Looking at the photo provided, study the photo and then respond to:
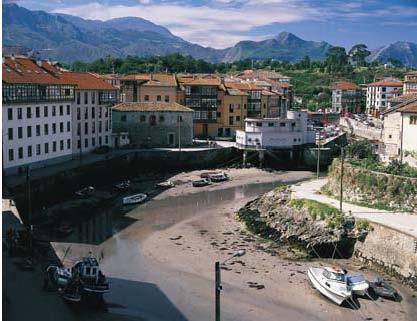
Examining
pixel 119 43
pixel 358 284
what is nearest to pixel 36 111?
pixel 358 284

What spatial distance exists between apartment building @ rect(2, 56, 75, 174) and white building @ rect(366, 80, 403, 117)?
156 ft

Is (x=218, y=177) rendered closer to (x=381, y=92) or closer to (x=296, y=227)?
(x=296, y=227)

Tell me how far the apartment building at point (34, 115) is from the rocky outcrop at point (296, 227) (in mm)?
11569

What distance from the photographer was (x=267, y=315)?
1744 cm

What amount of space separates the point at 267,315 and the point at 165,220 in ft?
39.5

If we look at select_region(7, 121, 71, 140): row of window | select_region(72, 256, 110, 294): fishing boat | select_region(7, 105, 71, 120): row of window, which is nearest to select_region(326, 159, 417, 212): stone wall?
select_region(72, 256, 110, 294): fishing boat

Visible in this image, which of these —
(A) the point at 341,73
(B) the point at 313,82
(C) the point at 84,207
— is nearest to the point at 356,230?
(C) the point at 84,207

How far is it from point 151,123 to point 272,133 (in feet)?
29.3

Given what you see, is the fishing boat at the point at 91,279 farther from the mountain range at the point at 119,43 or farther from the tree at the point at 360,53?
the mountain range at the point at 119,43

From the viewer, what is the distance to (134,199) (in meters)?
32.3

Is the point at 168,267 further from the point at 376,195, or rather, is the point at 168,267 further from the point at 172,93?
the point at 172,93

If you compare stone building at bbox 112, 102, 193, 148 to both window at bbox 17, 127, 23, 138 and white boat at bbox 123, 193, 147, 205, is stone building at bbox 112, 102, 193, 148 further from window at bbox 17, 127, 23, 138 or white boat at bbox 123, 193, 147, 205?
window at bbox 17, 127, 23, 138

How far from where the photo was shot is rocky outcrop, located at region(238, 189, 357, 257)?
926 inches

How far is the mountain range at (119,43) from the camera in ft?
478
